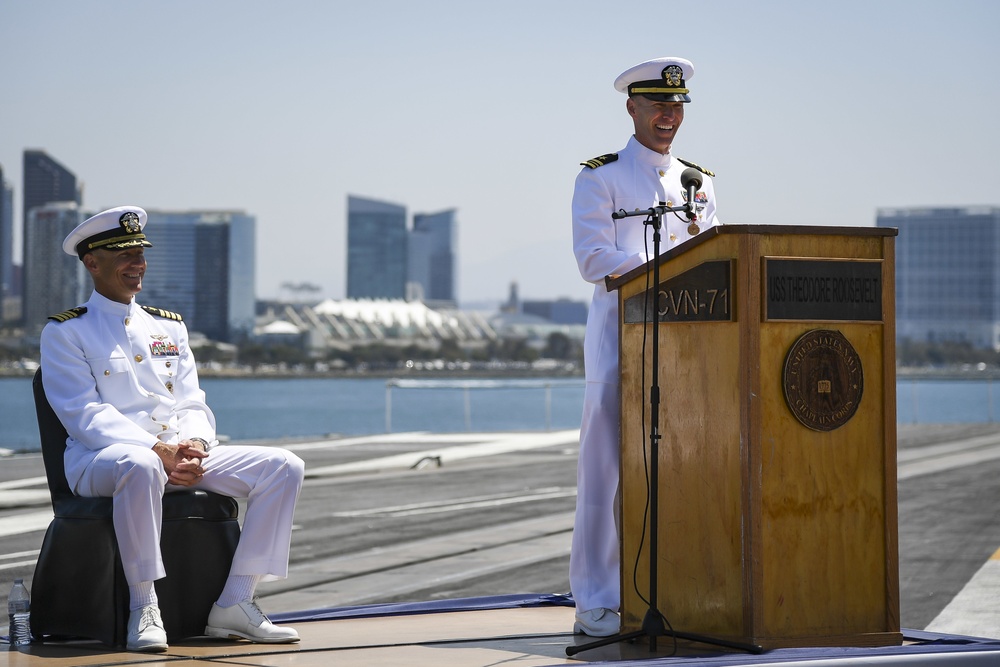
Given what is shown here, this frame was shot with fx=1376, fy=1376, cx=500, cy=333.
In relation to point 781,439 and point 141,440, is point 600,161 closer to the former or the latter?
point 781,439

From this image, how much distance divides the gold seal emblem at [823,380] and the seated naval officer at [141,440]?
2.04 m

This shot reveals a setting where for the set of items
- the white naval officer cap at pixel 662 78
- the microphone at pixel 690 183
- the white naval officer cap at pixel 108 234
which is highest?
the white naval officer cap at pixel 662 78

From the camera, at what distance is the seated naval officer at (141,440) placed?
→ 5.01 m

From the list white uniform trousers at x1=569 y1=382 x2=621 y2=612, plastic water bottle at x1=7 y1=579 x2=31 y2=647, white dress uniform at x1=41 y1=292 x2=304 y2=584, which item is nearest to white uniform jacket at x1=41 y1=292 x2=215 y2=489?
white dress uniform at x1=41 y1=292 x2=304 y2=584

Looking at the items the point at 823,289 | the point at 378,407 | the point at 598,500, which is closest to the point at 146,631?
the point at 598,500

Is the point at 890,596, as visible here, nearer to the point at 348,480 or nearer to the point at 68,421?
the point at 68,421

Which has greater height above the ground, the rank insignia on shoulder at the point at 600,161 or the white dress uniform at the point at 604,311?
the rank insignia on shoulder at the point at 600,161

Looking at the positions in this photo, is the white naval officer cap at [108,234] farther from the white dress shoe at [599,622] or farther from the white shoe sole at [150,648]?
the white dress shoe at [599,622]

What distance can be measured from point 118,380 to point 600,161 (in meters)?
2.12

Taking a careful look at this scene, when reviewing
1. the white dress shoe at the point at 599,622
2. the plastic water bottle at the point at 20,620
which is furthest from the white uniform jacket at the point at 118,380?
the white dress shoe at the point at 599,622

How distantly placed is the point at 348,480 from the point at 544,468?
3343 mm

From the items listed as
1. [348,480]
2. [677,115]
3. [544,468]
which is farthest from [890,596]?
[544,468]

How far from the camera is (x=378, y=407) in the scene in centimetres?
11631

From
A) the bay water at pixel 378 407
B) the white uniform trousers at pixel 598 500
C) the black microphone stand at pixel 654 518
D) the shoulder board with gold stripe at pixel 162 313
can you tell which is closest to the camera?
the black microphone stand at pixel 654 518
